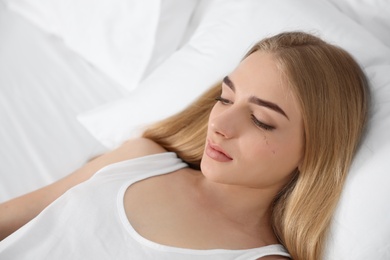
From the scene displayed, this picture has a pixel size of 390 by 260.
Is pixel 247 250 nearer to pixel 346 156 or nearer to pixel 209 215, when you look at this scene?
pixel 209 215

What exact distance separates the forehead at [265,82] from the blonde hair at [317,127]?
12 millimetres

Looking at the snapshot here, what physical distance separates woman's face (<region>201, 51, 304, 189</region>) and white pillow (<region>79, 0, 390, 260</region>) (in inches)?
6.3

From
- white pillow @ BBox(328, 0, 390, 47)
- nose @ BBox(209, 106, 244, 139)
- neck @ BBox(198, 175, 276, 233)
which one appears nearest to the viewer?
nose @ BBox(209, 106, 244, 139)

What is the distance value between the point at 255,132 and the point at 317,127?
0.41 feet

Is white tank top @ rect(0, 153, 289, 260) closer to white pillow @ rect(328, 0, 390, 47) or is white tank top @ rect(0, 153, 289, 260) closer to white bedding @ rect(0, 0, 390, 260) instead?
white bedding @ rect(0, 0, 390, 260)

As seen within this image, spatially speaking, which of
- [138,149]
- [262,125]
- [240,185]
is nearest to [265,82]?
[262,125]

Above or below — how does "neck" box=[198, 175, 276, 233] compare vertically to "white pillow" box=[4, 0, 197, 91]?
below

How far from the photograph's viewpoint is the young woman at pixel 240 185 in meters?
1.10

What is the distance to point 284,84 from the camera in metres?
1.11

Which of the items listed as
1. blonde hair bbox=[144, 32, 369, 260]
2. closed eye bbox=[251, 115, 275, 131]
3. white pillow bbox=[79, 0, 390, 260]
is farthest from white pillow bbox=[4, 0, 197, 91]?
closed eye bbox=[251, 115, 275, 131]

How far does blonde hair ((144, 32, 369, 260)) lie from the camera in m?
1.13

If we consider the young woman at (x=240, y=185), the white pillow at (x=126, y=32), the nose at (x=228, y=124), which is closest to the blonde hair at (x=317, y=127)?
the young woman at (x=240, y=185)

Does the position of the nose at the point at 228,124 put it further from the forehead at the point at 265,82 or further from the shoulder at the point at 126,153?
the shoulder at the point at 126,153

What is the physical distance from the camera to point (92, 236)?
111 centimetres
